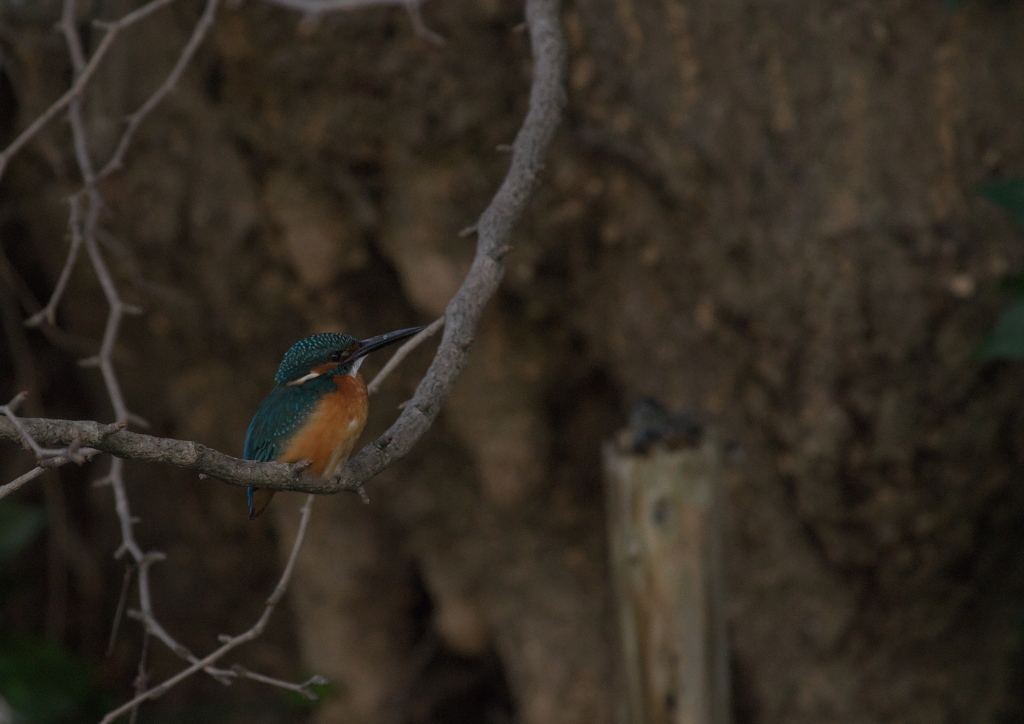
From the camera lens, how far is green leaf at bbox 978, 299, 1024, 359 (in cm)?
214

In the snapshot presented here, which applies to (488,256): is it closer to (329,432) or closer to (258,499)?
(329,432)

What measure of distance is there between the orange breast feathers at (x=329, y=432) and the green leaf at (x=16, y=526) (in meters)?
2.37

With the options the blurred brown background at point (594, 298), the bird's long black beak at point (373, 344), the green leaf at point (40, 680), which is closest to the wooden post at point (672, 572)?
the blurred brown background at point (594, 298)

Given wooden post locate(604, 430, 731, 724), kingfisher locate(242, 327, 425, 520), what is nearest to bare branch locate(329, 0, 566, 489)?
kingfisher locate(242, 327, 425, 520)

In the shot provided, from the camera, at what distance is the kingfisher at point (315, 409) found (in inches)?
54.7

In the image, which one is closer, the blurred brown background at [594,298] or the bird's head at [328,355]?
the bird's head at [328,355]

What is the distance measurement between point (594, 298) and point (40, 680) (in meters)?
2.16

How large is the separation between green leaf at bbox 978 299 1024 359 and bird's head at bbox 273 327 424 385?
1.29 m

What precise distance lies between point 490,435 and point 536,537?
42 centimetres

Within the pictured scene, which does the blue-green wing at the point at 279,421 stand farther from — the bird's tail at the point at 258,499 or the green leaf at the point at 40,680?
the green leaf at the point at 40,680

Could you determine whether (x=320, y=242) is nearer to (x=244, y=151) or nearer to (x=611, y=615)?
(x=244, y=151)

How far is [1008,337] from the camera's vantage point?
215 cm

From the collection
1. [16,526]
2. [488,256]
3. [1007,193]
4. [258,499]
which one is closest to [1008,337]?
[1007,193]

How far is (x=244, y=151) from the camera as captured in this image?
9.64 ft
